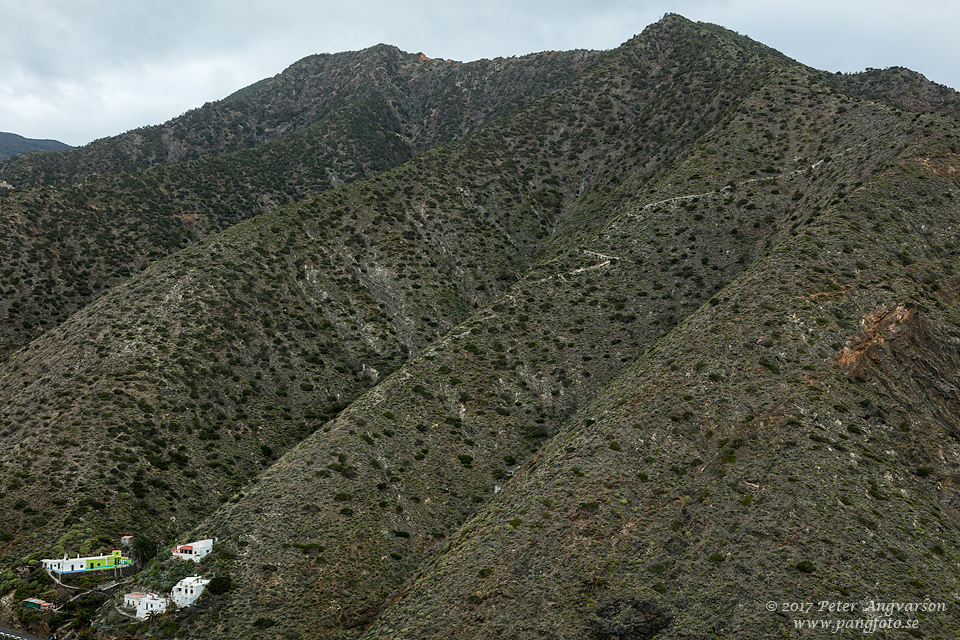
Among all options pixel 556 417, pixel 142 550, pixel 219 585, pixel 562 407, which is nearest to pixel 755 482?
pixel 556 417

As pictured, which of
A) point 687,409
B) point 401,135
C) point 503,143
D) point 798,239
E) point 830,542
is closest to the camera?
point 830,542

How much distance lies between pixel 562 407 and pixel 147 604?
34894 millimetres

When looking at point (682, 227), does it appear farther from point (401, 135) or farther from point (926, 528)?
point (401, 135)

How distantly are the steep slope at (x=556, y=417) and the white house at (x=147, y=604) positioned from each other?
3.06m

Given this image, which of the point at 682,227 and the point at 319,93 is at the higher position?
the point at 319,93

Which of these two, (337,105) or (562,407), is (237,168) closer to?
(337,105)

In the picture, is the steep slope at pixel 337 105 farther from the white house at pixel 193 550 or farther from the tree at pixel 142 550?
the white house at pixel 193 550

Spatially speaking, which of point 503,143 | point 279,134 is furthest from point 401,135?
point 503,143

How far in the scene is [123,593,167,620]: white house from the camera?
3519 cm

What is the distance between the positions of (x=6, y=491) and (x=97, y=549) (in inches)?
356

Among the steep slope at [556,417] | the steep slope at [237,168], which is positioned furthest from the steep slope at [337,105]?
the steep slope at [556,417]

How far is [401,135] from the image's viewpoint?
160 metres

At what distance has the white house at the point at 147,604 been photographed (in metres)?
35.2

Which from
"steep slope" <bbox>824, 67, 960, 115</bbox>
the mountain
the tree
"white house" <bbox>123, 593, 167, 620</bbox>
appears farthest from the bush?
"steep slope" <bbox>824, 67, 960, 115</bbox>
